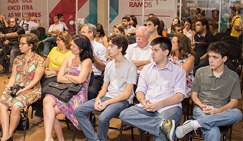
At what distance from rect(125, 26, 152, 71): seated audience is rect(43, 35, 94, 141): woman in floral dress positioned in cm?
63

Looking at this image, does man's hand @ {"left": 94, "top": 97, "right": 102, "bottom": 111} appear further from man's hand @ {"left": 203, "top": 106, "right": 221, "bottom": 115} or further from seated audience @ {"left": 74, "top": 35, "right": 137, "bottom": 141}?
man's hand @ {"left": 203, "top": 106, "right": 221, "bottom": 115}

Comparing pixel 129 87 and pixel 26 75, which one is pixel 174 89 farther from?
pixel 26 75

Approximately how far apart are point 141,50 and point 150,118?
4.29ft

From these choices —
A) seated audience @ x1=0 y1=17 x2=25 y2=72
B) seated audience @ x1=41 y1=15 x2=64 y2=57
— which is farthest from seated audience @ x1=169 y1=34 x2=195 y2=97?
seated audience @ x1=0 y1=17 x2=25 y2=72

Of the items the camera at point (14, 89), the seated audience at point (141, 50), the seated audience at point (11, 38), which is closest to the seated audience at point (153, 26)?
the seated audience at point (141, 50)

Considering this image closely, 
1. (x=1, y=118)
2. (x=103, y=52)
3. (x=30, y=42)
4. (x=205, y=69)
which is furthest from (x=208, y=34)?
(x=1, y=118)

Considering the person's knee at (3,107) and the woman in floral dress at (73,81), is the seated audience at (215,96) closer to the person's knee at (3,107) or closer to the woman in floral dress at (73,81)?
the woman in floral dress at (73,81)

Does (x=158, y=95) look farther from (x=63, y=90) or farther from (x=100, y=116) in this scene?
(x=63, y=90)

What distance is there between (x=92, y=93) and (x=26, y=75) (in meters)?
0.85

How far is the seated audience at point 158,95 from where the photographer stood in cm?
372

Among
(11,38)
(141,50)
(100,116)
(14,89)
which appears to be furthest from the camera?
(11,38)

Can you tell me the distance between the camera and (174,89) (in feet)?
12.8

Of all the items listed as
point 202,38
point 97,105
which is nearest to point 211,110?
point 97,105

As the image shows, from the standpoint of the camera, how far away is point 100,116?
3.96 m
